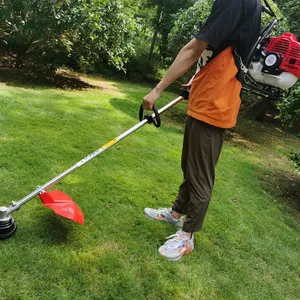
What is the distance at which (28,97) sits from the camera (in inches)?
225

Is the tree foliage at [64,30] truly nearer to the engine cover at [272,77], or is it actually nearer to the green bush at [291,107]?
the green bush at [291,107]

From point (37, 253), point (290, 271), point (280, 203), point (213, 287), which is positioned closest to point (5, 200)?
point (37, 253)

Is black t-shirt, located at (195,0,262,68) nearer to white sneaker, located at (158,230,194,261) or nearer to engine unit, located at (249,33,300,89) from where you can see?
engine unit, located at (249,33,300,89)

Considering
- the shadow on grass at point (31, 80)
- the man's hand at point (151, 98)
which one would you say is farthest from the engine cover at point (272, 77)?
the shadow on grass at point (31, 80)

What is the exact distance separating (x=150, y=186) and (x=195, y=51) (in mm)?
1726

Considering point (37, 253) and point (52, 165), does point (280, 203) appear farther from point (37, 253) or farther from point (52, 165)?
point (37, 253)

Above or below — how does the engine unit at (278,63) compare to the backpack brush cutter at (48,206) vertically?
above

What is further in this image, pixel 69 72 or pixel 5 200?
pixel 69 72

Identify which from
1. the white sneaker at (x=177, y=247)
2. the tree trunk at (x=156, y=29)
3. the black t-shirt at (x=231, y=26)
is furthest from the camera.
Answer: the tree trunk at (x=156, y=29)

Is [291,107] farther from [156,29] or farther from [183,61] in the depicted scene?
[156,29]

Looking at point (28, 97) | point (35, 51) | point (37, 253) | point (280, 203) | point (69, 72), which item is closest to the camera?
point (37, 253)

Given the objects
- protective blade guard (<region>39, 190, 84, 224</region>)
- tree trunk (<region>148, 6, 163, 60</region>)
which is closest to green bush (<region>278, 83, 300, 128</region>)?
protective blade guard (<region>39, 190, 84, 224</region>)

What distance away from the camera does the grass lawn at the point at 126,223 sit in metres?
1.99

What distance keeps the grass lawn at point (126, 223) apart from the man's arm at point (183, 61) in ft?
3.41
